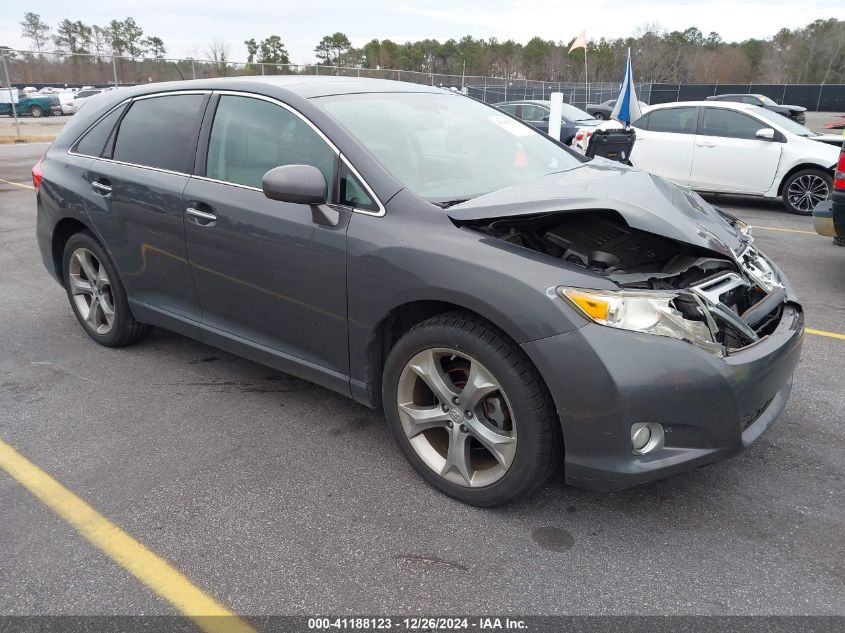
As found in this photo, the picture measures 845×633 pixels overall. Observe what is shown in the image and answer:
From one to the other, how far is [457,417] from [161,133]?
2465mm

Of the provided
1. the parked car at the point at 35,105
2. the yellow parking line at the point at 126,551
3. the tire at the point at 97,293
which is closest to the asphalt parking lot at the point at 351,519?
the yellow parking line at the point at 126,551

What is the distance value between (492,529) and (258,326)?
61.0 inches

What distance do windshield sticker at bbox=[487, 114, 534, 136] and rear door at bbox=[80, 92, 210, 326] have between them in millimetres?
1641

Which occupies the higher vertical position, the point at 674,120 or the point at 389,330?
the point at 674,120

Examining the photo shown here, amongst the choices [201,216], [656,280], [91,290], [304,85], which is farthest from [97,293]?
[656,280]

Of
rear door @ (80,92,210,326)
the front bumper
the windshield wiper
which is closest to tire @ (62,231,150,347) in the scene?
rear door @ (80,92,210,326)

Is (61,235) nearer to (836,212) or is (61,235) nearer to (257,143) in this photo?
(257,143)

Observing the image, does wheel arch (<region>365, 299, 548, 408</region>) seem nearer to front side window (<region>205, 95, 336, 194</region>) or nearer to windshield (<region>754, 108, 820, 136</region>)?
front side window (<region>205, 95, 336, 194</region>)

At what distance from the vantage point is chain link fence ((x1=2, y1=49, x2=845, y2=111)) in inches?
1060

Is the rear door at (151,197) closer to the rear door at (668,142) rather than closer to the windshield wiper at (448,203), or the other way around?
the windshield wiper at (448,203)

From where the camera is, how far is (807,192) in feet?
30.0

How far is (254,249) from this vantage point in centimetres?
313

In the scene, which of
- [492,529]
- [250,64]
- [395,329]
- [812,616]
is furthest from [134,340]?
[250,64]

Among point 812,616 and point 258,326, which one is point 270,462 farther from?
point 812,616
